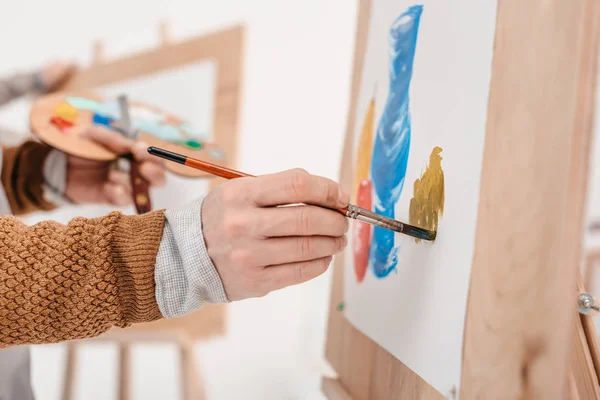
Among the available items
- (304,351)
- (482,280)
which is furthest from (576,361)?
(304,351)

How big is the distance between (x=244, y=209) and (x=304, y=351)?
108cm

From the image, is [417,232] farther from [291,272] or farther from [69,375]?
[69,375]

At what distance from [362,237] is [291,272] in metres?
0.24

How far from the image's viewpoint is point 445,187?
48 centimetres

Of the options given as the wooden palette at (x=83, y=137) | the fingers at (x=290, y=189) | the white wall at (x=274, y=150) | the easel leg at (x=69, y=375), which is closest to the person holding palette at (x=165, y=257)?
the fingers at (x=290, y=189)

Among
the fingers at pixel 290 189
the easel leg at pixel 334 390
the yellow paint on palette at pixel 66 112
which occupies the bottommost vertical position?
the easel leg at pixel 334 390

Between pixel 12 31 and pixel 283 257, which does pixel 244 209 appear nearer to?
pixel 283 257

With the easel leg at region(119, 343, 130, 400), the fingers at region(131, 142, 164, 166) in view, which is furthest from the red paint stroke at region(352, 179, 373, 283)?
the easel leg at region(119, 343, 130, 400)

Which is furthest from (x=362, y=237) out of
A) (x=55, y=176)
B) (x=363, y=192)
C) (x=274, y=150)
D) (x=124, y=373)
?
(x=124, y=373)

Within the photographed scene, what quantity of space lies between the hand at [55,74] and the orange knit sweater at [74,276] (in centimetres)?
144

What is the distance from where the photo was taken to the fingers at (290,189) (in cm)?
45

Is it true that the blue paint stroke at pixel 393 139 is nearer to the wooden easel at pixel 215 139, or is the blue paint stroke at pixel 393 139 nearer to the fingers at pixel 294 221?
the fingers at pixel 294 221

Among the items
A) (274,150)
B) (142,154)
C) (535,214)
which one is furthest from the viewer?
(274,150)

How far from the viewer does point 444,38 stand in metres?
0.50
